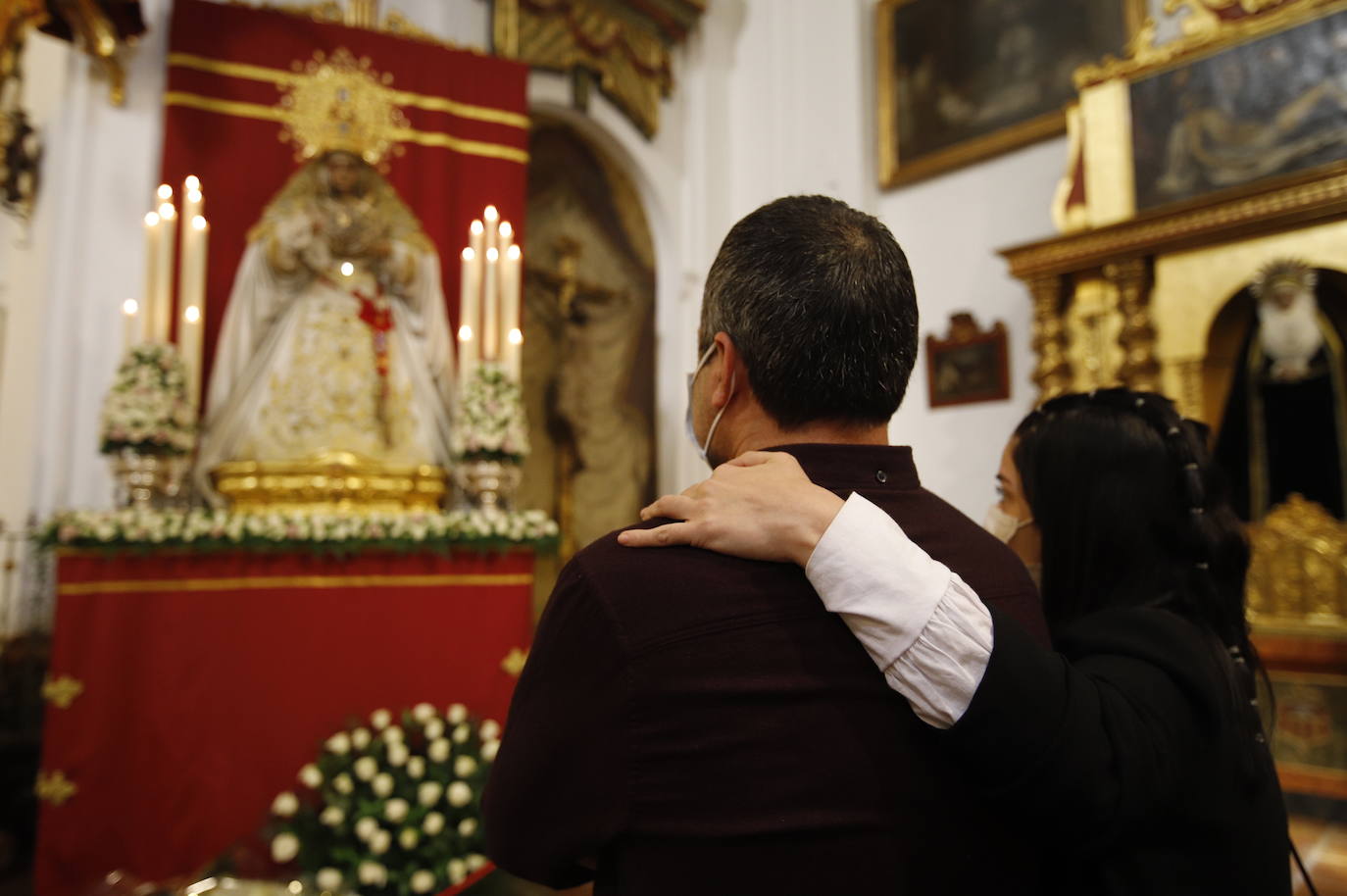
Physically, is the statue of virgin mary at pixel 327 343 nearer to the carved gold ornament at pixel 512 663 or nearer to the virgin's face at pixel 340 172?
the virgin's face at pixel 340 172

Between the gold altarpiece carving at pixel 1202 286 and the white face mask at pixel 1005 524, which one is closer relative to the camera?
the white face mask at pixel 1005 524

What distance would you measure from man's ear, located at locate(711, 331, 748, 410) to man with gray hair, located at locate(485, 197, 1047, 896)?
0.02m

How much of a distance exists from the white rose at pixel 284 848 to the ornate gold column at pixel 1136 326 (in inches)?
202

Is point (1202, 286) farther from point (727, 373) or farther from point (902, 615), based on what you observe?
point (902, 615)

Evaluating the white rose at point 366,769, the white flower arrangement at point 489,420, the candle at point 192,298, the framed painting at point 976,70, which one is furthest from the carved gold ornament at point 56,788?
the framed painting at point 976,70

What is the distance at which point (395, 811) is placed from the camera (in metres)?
3.23

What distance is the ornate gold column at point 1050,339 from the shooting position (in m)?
5.82

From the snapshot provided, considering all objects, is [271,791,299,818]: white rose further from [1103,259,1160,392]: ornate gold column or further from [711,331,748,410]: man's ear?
[1103,259,1160,392]: ornate gold column

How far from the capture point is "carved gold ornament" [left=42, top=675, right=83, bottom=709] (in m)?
3.45

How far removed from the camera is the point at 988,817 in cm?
106

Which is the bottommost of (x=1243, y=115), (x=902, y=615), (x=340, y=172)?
(x=902, y=615)

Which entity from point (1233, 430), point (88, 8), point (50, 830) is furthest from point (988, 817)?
point (88, 8)

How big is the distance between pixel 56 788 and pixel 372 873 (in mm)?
1411

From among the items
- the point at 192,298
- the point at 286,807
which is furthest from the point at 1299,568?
the point at 192,298
